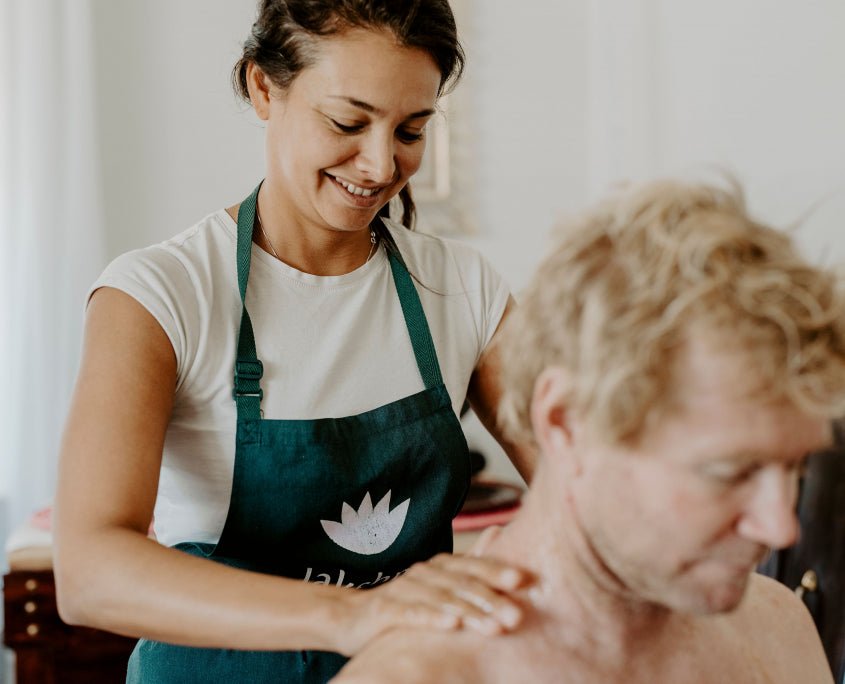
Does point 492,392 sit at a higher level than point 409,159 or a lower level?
lower

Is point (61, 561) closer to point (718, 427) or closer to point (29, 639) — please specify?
point (718, 427)

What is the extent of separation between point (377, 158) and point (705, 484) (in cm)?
73

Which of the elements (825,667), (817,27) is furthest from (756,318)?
(817,27)

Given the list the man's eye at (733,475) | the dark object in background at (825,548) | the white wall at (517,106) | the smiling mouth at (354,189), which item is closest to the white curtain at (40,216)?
the white wall at (517,106)

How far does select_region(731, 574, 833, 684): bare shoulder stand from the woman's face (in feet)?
2.54

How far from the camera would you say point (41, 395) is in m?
2.92

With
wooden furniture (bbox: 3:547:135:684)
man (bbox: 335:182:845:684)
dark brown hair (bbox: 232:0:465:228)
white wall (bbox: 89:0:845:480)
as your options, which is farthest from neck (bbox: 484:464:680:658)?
white wall (bbox: 89:0:845:480)

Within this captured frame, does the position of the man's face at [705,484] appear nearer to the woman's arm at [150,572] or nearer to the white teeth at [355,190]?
the woman's arm at [150,572]

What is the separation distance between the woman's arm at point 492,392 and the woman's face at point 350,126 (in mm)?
329

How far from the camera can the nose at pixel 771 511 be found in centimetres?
86

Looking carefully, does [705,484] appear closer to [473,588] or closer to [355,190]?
[473,588]

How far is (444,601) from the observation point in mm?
Result: 979

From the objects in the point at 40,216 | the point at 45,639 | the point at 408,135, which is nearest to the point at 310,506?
the point at 408,135

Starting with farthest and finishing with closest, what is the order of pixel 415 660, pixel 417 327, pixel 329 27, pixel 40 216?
pixel 40 216 < pixel 417 327 < pixel 329 27 < pixel 415 660
